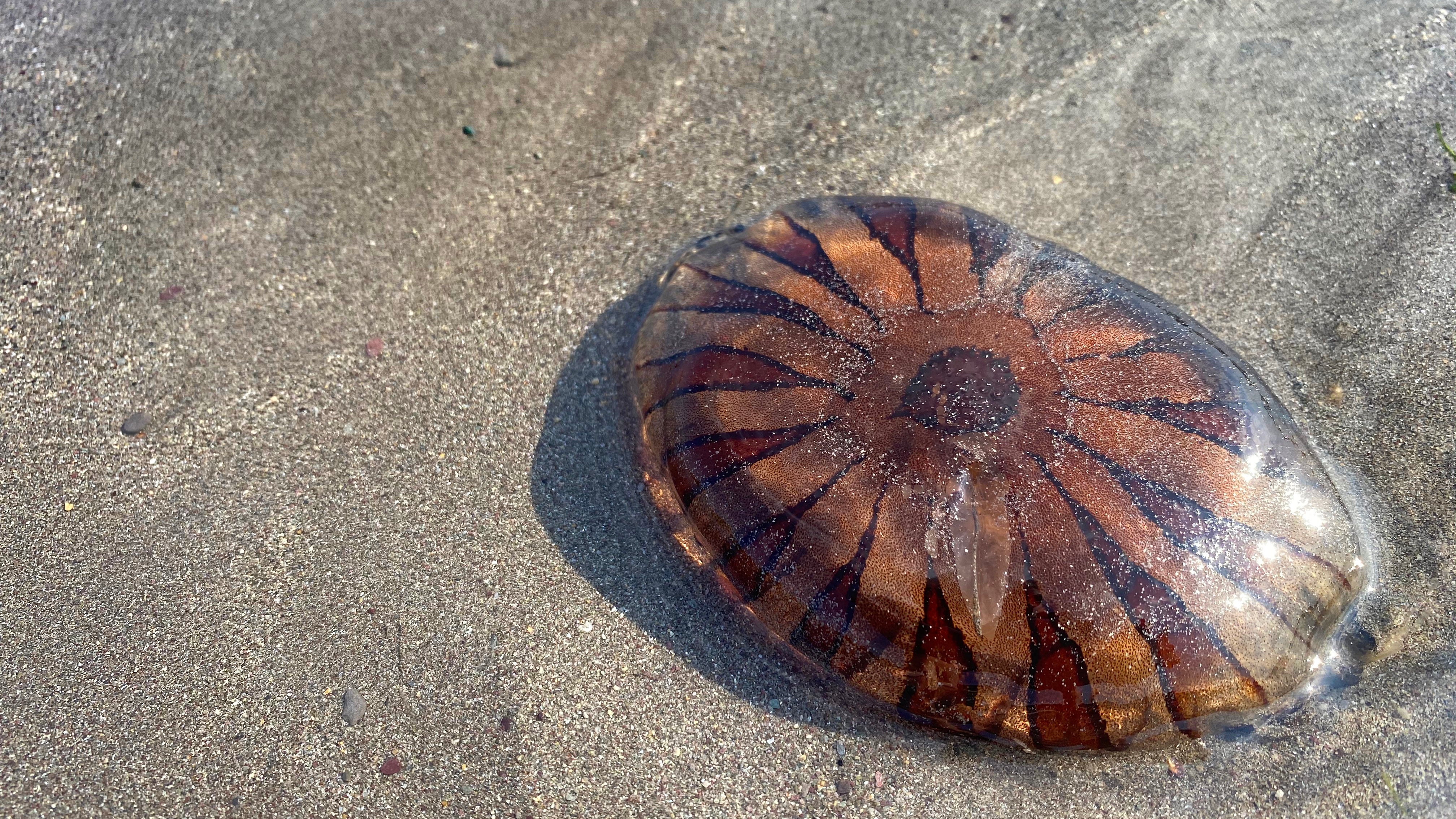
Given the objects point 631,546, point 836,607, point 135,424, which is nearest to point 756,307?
point 631,546

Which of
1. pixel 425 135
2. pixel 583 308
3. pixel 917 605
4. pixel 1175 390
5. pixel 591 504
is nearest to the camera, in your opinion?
pixel 917 605

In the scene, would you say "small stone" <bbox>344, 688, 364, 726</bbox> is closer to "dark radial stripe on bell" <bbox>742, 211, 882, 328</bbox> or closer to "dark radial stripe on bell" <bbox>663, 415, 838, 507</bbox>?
"dark radial stripe on bell" <bbox>663, 415, 838, 507</bbox>

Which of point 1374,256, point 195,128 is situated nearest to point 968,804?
point 1374,256

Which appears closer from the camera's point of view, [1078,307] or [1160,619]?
[1160,619]

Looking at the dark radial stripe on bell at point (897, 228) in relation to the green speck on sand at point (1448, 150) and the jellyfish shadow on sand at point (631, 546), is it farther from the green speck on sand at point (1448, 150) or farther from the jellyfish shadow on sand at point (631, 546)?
the green speck on sand at point (1448, 150)

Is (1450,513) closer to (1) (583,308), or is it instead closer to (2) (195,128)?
(1) (583,308)

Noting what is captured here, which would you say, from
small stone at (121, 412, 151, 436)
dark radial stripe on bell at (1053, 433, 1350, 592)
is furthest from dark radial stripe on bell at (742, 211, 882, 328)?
small stone at (121, 412, 151, 436)

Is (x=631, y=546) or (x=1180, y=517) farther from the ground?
(x=1180, y=517)

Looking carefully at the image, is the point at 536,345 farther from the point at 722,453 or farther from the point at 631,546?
the point at 722,453
